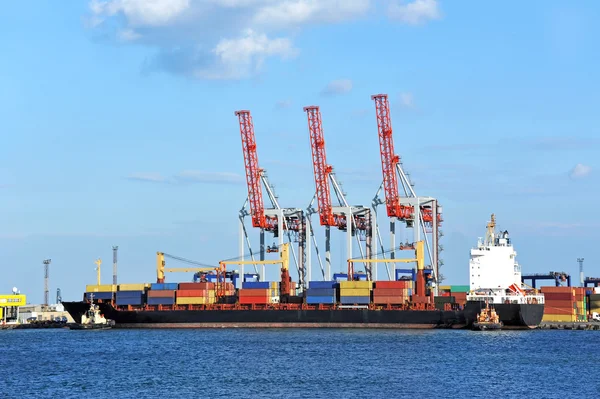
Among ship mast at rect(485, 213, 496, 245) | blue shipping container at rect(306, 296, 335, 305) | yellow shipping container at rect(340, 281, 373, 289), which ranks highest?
ship mast at rect(485, 213, 496, 245)

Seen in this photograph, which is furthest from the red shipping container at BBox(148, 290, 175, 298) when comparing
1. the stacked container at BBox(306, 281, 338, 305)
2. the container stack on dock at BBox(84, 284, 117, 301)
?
the stacked container at BBox(306, 281, 338, 305)

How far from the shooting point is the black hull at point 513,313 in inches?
3410

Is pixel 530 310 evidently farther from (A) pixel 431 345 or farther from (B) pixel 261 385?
A: (B) pixel 261 385

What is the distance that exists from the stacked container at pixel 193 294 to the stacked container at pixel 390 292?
53.9 ft

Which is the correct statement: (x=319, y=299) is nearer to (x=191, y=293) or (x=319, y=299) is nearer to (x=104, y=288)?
(x=191, y=293)

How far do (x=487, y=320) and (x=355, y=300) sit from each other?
12.2m

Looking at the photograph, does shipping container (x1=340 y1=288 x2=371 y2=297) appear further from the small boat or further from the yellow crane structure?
the small boat

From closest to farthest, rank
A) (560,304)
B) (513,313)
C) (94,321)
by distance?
(513,313), (94,321), (560,304)

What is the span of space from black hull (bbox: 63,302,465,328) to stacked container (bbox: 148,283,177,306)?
3.54ft

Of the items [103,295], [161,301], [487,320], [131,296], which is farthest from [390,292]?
[103,295]

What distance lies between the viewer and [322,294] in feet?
295

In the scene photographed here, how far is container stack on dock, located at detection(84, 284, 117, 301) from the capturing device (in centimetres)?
9538

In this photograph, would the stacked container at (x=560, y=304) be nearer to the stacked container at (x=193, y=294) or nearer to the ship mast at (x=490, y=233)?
the ship mast at (x=490, y=233)

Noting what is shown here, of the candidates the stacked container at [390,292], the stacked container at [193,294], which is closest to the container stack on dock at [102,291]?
the stacked container at [193,294]
